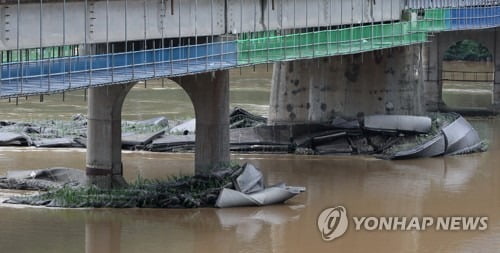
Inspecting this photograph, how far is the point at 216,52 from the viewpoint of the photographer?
32812 millimetres

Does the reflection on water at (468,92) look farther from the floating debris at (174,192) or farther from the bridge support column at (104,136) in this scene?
the bridge support column at (104,136)

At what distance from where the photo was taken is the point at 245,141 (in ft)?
143

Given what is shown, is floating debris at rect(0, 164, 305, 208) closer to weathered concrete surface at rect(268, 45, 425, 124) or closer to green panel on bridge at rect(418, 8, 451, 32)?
weathered concrete surface at rect(268, 45, 425, 124)

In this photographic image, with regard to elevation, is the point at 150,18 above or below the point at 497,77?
above

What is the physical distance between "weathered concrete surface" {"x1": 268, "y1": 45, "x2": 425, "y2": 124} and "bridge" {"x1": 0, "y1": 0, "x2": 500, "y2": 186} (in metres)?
0.04

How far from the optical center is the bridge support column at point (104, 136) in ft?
110

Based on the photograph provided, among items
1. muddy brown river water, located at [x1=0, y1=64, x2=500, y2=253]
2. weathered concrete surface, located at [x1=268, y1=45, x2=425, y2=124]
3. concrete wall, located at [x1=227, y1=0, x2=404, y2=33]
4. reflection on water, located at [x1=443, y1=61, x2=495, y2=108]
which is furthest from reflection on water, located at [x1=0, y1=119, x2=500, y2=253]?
reflection on water, located at [x1=443, y1=61, x2=495, y2=108]

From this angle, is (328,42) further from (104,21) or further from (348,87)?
(104,21)

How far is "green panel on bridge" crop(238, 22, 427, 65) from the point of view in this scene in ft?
113

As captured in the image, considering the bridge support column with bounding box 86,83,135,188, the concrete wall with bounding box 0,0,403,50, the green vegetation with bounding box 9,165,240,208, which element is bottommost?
the green vegetation with bounding box 9,165,240,208

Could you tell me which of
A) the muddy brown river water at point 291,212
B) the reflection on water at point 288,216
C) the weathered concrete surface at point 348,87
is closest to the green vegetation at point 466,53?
the weathered concrete surface at point 348,87

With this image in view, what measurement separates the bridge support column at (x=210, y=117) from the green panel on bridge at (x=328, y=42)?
1.13 m

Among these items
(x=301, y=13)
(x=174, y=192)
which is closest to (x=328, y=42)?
(x=301, y=13)
